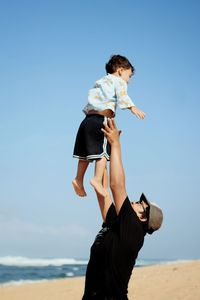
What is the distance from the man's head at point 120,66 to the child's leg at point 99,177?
889 millimetres

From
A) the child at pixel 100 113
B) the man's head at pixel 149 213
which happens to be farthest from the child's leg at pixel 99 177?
the man's head at pixel 149 213

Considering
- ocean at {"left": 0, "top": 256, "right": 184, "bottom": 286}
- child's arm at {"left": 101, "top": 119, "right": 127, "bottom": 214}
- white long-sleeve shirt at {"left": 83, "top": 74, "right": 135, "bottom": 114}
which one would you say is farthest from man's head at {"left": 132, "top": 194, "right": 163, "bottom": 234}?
ocean at {"left": 0, "top": 256, "right": 184, "bottom": 286}

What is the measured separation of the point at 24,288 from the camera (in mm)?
18344

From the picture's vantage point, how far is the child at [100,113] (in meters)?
4.66

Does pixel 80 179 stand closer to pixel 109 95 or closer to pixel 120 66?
pixel 109 95

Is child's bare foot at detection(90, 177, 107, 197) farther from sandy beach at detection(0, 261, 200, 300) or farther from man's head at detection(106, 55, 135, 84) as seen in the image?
sandy beach at detection(0, 261, 200, 300)

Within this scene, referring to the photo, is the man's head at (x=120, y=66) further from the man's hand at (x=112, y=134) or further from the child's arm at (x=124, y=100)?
the man's hand at (x=112, y=134)

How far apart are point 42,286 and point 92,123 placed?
47.9ft

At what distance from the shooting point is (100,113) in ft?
15.8

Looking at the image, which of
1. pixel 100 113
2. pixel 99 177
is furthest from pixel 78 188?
pixel 100 113

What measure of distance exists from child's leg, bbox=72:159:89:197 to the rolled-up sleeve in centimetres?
67

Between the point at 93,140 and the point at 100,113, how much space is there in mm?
288

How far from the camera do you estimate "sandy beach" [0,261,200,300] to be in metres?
13.0

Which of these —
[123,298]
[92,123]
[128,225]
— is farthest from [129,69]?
[123,298]
